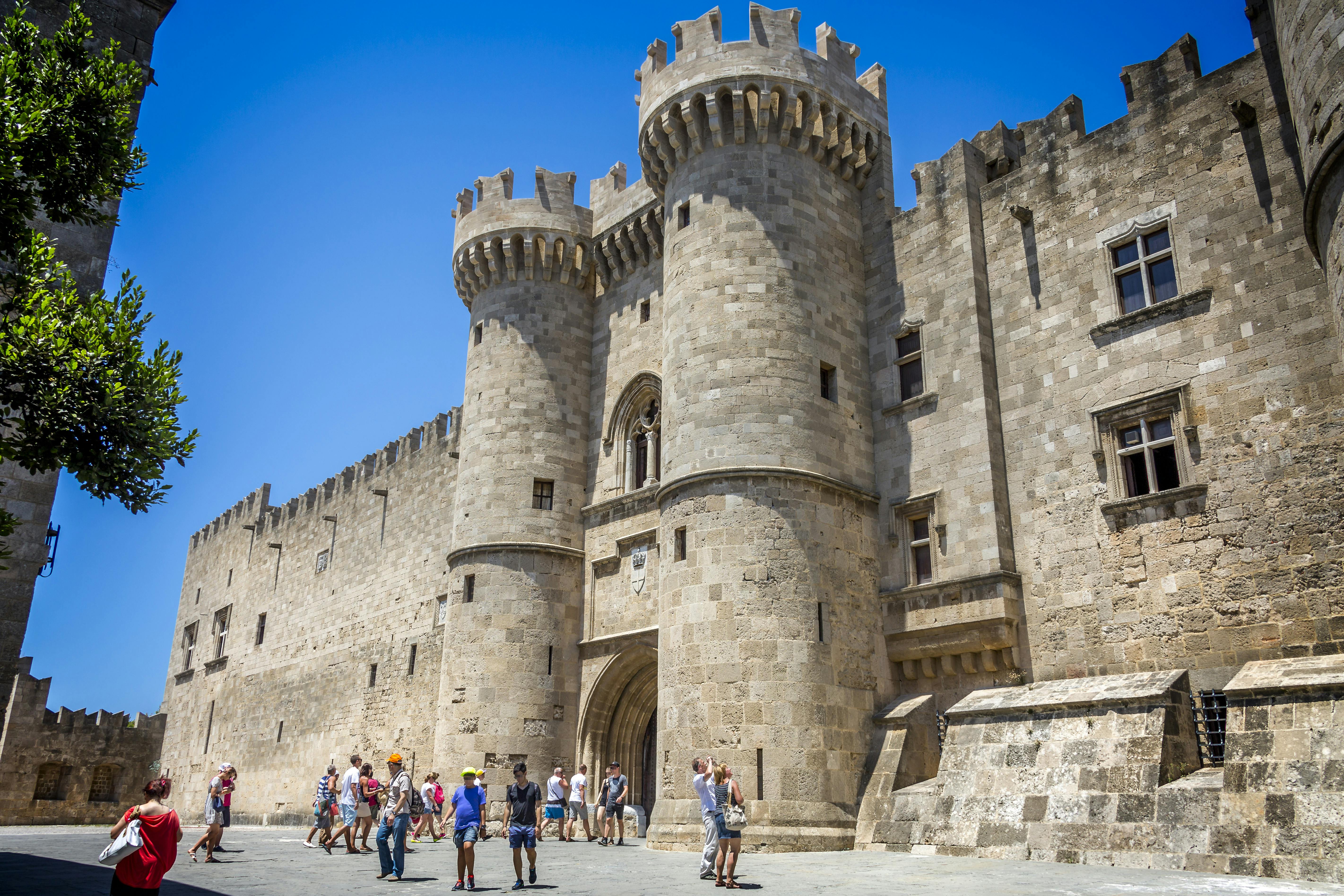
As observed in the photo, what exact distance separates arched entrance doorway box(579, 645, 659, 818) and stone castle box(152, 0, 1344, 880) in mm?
66

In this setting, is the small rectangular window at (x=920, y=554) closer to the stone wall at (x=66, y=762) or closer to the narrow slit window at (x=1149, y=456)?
the narrow slit window at (x=1149, y=456)

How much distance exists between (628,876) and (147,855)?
5.65 meters

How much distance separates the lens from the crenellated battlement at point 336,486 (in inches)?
1064

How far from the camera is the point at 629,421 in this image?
20609mm

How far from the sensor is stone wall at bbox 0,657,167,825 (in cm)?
3375

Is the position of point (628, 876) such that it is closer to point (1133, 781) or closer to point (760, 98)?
point (1133, 781)

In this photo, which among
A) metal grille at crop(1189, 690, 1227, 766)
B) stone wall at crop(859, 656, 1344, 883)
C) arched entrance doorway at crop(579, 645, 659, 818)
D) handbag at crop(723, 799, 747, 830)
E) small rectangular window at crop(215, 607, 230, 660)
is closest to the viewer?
stone wall at crop(859, 656, 1344, 883)

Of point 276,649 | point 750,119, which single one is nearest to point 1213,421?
point 750,119

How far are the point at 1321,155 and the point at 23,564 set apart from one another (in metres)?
14.2

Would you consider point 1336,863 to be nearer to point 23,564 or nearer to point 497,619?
point 23,564

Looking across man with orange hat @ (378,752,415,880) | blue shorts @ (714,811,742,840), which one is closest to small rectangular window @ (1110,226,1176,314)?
blue shorts @ (714,811,742,840)

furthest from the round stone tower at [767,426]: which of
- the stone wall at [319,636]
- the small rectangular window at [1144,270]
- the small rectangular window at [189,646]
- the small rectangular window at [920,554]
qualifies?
the small rectangular window at [189,646]

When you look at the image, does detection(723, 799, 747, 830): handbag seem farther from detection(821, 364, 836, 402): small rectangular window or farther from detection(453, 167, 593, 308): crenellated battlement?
detection(453, 167, 593, 308): crenellated battlement

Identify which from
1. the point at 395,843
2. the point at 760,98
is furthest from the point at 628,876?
the point at 760,98
